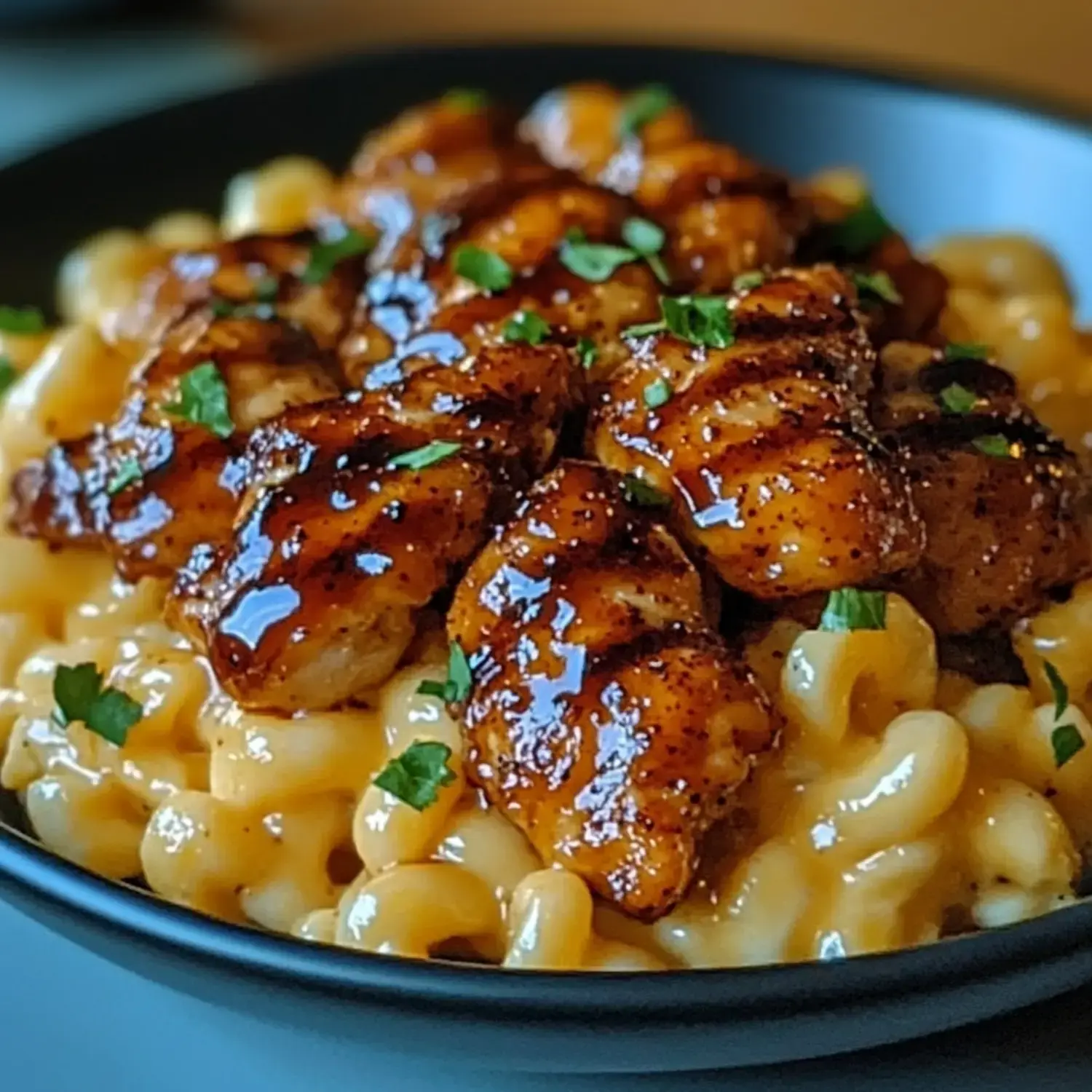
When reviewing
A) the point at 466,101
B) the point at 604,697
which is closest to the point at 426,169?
the point at 466,101

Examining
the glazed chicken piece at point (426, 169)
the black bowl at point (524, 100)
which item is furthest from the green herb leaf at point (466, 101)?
the black bowl at point (524, 100)

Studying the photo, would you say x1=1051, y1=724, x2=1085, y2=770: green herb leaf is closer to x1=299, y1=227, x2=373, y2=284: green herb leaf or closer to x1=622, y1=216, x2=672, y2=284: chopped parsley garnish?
x1=622, y1=216, x2=672, y2=284: chopped parsley garnish

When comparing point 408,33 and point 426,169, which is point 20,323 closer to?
point 426,169

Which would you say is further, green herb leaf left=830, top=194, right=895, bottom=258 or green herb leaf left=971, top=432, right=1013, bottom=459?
green herb leaf left=830, top=194, right=895, bottom=258

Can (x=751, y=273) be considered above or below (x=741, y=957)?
above

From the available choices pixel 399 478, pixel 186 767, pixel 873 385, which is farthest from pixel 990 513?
pixel 186 767

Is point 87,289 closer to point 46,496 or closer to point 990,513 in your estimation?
point 46,496

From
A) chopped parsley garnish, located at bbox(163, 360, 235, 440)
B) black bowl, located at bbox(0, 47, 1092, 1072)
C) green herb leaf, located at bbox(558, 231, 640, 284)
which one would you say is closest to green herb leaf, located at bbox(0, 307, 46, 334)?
black bowl, located at bbox(0, 47, 1092, 1072)
